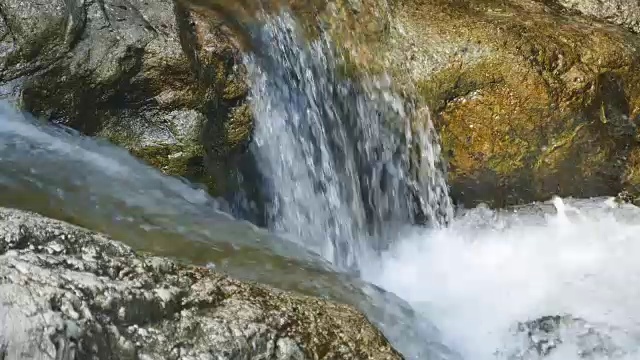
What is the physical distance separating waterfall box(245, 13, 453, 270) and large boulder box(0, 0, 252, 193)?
0.50m

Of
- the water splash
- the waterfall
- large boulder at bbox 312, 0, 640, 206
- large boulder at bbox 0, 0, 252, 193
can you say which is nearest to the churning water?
the waterfall

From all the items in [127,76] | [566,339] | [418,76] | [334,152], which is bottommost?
[566,339]

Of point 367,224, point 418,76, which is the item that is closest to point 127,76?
point 367,224

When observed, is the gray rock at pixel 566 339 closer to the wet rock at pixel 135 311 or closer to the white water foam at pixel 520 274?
the white water foam at pixel 520 274

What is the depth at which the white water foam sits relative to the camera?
460 centimetres

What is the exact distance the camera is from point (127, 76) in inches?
197

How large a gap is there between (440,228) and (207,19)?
2.87 metres

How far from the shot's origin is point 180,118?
16.7 feet

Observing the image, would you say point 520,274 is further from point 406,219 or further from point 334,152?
point 334,152

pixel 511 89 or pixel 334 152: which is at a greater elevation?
pixel 511 89

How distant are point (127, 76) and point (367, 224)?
8.15ft

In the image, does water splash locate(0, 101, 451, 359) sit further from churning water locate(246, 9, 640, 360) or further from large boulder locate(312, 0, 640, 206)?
large boulder locate(312, 0, 640, 206)

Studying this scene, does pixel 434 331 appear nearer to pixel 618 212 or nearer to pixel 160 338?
pixel 160 338

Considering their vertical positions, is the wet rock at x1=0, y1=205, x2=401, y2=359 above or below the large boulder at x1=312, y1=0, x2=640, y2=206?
below
